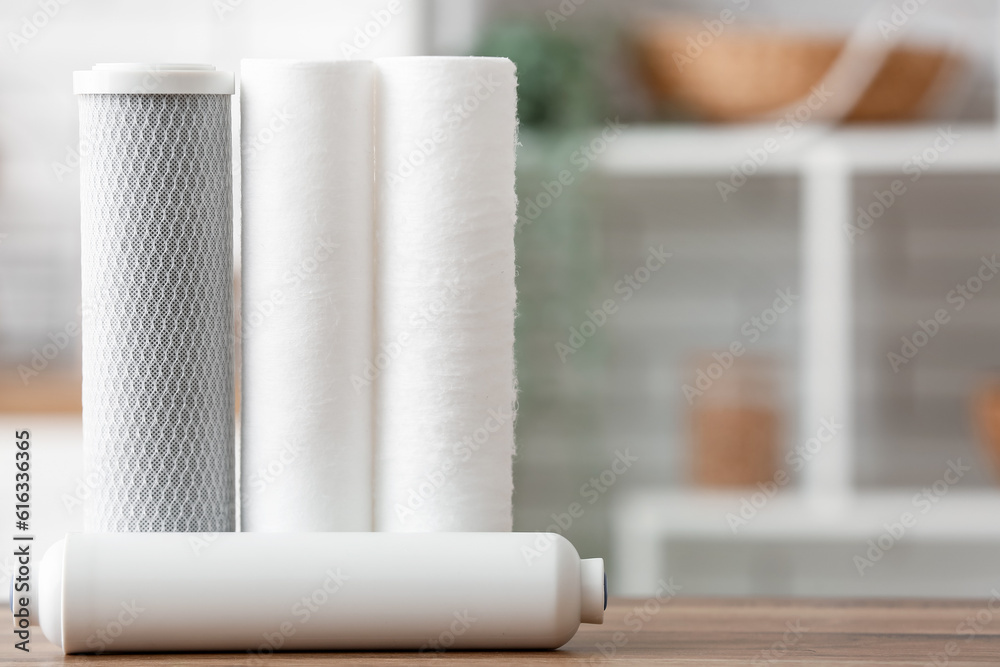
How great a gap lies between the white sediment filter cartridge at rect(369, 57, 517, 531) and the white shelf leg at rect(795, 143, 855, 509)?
52.7 inches

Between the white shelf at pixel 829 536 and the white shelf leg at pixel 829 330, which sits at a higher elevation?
the white shelf leg at pixel 829 330

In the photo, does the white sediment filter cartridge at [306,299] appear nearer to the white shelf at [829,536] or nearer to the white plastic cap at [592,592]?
the white plastic cap at [592,592]

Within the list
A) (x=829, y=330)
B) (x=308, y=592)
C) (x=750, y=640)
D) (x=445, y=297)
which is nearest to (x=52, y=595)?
(x=308, y=592)

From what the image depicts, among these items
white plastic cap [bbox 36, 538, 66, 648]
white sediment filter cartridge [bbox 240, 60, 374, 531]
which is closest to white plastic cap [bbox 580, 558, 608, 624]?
white sediment filter cartridge [bbox 240, 60, 374, 531]

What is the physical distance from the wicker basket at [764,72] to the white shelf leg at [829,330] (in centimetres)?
11

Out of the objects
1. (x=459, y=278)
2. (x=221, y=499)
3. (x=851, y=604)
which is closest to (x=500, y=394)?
(x=459, y=278)

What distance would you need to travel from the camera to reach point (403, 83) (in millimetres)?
716

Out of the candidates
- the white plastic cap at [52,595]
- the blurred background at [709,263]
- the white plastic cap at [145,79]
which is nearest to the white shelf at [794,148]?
the blurred background at [709,263]

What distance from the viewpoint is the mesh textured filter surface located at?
69cm

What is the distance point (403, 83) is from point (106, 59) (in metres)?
1.61

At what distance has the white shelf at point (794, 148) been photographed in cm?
195

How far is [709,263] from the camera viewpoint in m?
2.39

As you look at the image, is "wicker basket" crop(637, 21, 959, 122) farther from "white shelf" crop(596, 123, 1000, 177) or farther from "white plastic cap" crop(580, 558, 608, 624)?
"white plastic cap" crop(580, 558, 608, 624)

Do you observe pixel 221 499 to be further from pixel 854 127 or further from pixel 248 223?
pixel 854 127
